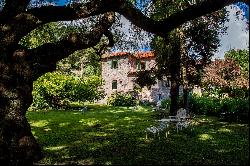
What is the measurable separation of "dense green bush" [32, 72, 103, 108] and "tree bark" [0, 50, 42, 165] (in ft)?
101

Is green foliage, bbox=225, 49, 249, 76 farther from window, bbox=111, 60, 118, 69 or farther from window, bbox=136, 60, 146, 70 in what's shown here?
window, bbox=111, 60, 118, 69

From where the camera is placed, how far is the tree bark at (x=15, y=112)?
12.3 metres

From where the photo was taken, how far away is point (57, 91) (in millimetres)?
44125

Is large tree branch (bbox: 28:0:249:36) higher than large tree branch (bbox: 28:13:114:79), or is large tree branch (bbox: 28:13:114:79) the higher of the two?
large tree branch (bbox: 28:0:249:36)

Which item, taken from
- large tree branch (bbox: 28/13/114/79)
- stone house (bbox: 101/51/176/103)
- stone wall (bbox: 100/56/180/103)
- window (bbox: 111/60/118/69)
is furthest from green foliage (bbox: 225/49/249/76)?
window (bbox: 111/60/118/69)

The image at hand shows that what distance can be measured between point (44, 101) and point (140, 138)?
27.7 metres

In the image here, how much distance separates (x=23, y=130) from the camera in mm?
12688

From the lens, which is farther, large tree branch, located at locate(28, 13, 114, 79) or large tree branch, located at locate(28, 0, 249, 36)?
large tree branch, located at locate(28, 13, 114, 79)

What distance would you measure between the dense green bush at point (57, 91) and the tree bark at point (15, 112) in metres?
30.7

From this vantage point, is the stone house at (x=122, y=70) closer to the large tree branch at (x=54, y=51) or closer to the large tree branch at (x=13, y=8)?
the large tree branch at (x=54, y=51)

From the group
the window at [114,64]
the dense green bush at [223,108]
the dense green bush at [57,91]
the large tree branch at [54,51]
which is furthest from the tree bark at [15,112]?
the window at [114,64]

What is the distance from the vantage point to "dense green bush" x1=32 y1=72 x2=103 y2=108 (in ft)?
144

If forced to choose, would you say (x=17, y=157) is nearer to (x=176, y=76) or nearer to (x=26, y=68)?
(x=26, y=68)

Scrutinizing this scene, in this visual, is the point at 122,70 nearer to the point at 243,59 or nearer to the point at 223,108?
the point at 223,108
